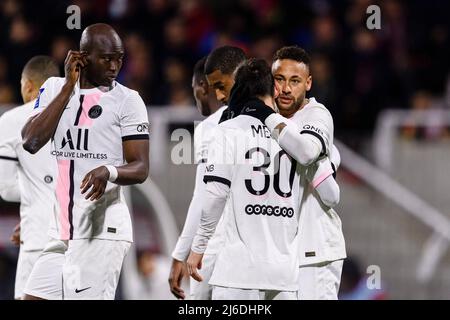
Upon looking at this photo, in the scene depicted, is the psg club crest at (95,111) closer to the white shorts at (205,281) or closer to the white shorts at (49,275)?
the white shorts at (49,275)

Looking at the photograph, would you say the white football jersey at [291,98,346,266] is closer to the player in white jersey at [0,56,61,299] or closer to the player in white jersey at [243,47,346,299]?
the player in white jersey at [243,47,346,299]

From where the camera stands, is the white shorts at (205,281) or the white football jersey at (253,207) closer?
the white football jersey at (253,207)

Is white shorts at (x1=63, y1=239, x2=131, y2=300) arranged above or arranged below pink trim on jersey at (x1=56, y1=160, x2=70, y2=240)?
below

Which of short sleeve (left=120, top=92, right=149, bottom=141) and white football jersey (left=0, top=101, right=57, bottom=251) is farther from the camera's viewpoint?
white football jersey (left=0, top=101, right=57, bottom=251)

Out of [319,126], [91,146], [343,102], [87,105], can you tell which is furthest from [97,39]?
[343,102]

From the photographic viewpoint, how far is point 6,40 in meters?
13.8

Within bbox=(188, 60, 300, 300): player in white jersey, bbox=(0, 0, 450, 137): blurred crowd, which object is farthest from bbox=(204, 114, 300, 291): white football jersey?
bbox=(0, 0, 450, 137): blurred crowd

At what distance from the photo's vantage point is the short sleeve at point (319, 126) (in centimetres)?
689

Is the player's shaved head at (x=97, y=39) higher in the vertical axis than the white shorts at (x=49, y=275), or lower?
higher

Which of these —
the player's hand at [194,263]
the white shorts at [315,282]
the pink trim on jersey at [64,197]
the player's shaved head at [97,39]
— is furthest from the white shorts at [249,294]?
the player's shaved head at [97,39]

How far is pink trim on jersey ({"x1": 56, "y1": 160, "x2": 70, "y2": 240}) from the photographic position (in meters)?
6.89

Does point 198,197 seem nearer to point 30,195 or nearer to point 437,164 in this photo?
point 30,195

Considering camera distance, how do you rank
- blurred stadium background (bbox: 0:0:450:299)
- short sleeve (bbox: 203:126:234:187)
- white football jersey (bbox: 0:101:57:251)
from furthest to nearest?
1. blurred stadium background (bbox: 0:0:450:299)
2. white football jersey (bbox: 0:101:57:251)
3. short sleeve (bbox: 203:126:234:187)

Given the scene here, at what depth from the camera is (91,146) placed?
686 cm
